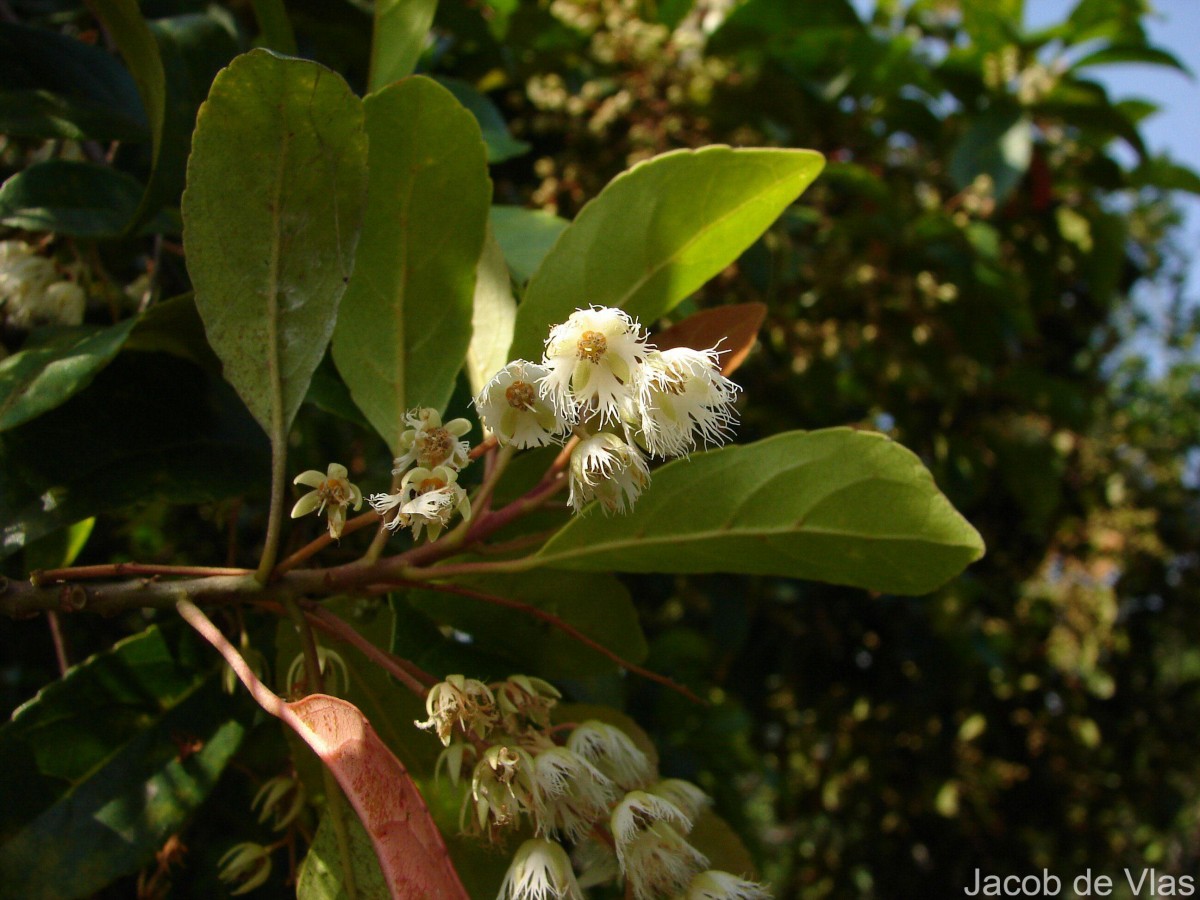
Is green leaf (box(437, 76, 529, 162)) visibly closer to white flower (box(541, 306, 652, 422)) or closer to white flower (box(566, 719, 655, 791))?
white flower (box(541, 306, 652, 422))

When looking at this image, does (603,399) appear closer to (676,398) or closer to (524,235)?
(676,398)

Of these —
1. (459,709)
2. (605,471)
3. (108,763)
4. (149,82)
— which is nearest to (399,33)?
(149,82)

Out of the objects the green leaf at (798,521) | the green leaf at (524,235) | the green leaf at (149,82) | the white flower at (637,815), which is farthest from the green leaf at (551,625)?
the green leaf at (149,82)

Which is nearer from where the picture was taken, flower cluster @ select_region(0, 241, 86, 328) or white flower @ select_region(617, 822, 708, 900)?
white flower @ select_region(617, 822, 708, 900)

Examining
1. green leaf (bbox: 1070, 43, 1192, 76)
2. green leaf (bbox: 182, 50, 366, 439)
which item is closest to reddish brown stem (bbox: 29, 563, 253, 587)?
green leaf (bbox: 182, 50, 366, 439)

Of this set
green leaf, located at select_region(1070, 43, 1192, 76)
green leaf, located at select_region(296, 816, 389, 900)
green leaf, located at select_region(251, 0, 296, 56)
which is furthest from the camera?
green leaf, located at select_region(1070, 43, 1192, 76)
